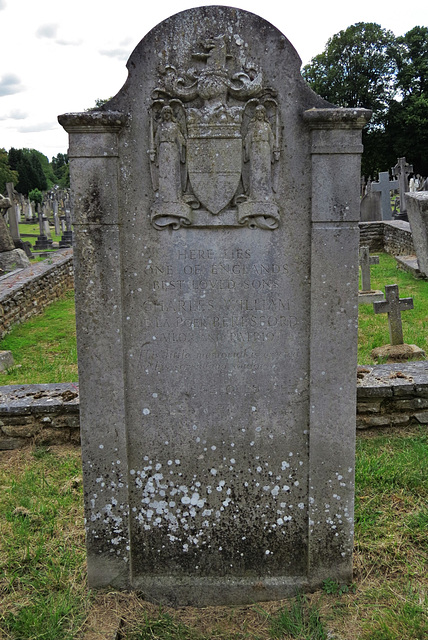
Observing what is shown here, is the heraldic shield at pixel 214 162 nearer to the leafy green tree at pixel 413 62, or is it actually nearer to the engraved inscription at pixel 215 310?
the engraved inscription at pixel 215 310

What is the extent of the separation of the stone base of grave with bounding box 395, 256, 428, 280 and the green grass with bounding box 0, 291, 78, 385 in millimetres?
8152

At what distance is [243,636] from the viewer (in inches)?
112

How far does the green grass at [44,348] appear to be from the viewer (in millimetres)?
7293

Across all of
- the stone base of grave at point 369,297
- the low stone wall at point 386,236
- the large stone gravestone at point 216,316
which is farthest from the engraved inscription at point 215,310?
the low stone wall at point 386,236

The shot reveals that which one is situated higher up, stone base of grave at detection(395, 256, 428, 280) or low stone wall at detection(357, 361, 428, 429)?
stone base of grave at detection(395, 256, 428, 280)

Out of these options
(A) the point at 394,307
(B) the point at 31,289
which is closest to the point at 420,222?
(A) the point at 394,307

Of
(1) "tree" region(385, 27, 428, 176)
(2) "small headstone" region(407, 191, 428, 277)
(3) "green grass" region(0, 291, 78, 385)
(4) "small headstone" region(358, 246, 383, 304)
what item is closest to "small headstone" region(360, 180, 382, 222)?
(2) "small headstone" region(407, 191, 428, 277)

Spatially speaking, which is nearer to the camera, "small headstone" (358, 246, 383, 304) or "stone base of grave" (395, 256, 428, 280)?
"small headstone" (358, 246, 383, 304)

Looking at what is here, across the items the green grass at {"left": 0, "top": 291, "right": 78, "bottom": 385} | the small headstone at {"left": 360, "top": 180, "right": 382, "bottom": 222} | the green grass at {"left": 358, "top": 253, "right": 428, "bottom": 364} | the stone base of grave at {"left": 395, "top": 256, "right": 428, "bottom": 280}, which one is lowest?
the green grass at {"left": 0, "top": 291, "right": 78, "bottom": 385}

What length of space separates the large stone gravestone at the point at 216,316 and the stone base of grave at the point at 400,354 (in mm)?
4322

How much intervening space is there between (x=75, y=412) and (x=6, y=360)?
3506mm

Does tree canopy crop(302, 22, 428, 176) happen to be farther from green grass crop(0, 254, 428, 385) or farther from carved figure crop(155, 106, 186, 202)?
carved figure crop(155, 106, 186, 202)

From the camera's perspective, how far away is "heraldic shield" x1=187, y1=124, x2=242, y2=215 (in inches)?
111

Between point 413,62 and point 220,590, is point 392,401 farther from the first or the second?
point 413,62
